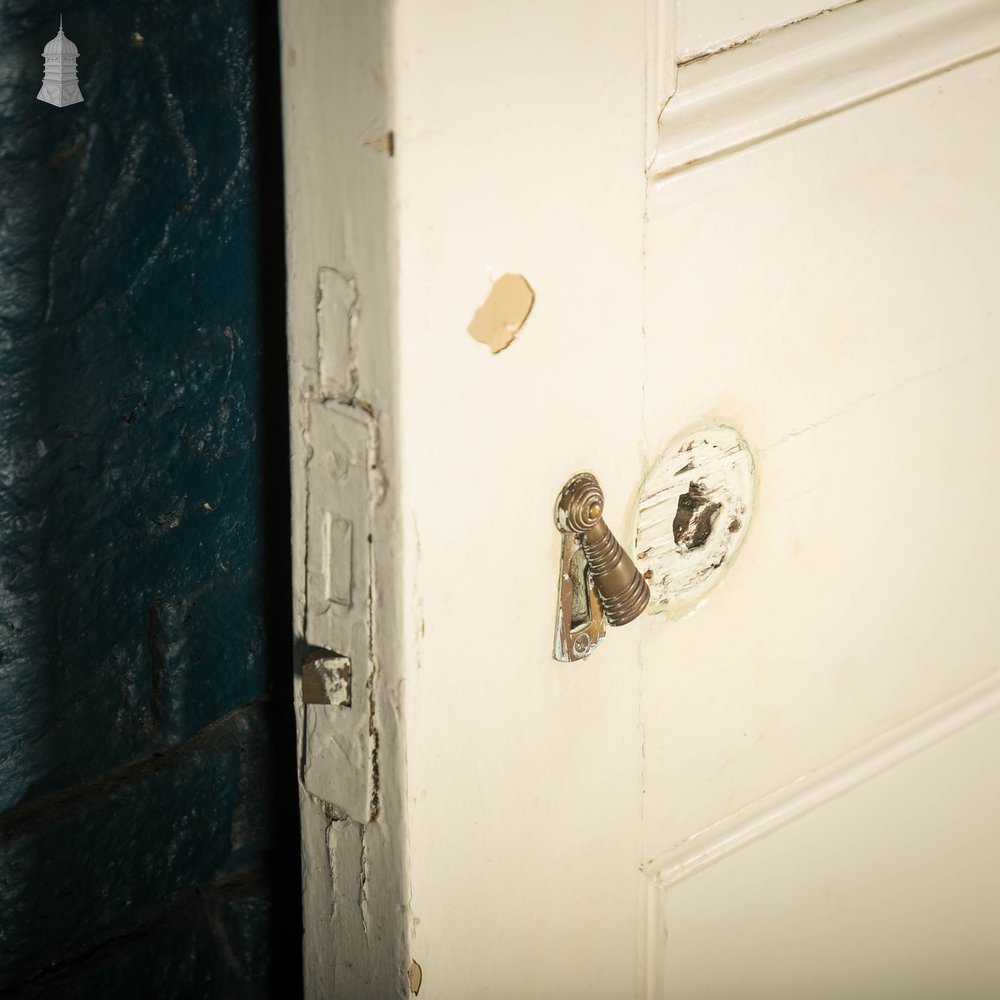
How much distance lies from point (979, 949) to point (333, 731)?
2.98 ft

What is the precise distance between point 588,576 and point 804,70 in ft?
1.21

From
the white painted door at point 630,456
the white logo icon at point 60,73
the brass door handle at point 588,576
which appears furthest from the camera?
the white logo icon at point 60,73

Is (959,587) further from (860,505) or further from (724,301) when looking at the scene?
(724,301)

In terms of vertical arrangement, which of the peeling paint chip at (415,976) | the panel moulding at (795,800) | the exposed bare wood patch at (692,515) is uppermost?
the exposed bare wood patch at (692,515)

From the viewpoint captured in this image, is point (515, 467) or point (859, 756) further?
point (859, 756)

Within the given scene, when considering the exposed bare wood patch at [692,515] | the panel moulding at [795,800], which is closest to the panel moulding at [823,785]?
the panel moulding at [795,800]

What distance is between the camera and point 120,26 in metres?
0.96

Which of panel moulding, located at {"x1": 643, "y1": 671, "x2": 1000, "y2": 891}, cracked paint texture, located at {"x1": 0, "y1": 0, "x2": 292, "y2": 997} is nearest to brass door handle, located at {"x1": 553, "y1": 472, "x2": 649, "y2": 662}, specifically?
panel moulding, located at {"x1": 643, "y1": 671, "x2": 1000, "y2": 891}

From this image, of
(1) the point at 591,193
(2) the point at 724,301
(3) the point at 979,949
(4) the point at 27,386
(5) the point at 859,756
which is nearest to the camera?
(1) the point at 591,193

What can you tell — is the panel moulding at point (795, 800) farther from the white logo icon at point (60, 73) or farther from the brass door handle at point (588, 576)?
the white logo icon at point (60, 73)

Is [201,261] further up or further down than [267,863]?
further up

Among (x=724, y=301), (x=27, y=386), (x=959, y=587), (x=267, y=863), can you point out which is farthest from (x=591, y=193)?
(x=267, y=863)

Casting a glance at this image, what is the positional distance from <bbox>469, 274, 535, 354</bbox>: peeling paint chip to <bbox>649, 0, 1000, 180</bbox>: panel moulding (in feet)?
0.43

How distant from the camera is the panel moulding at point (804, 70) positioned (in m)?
0.82
